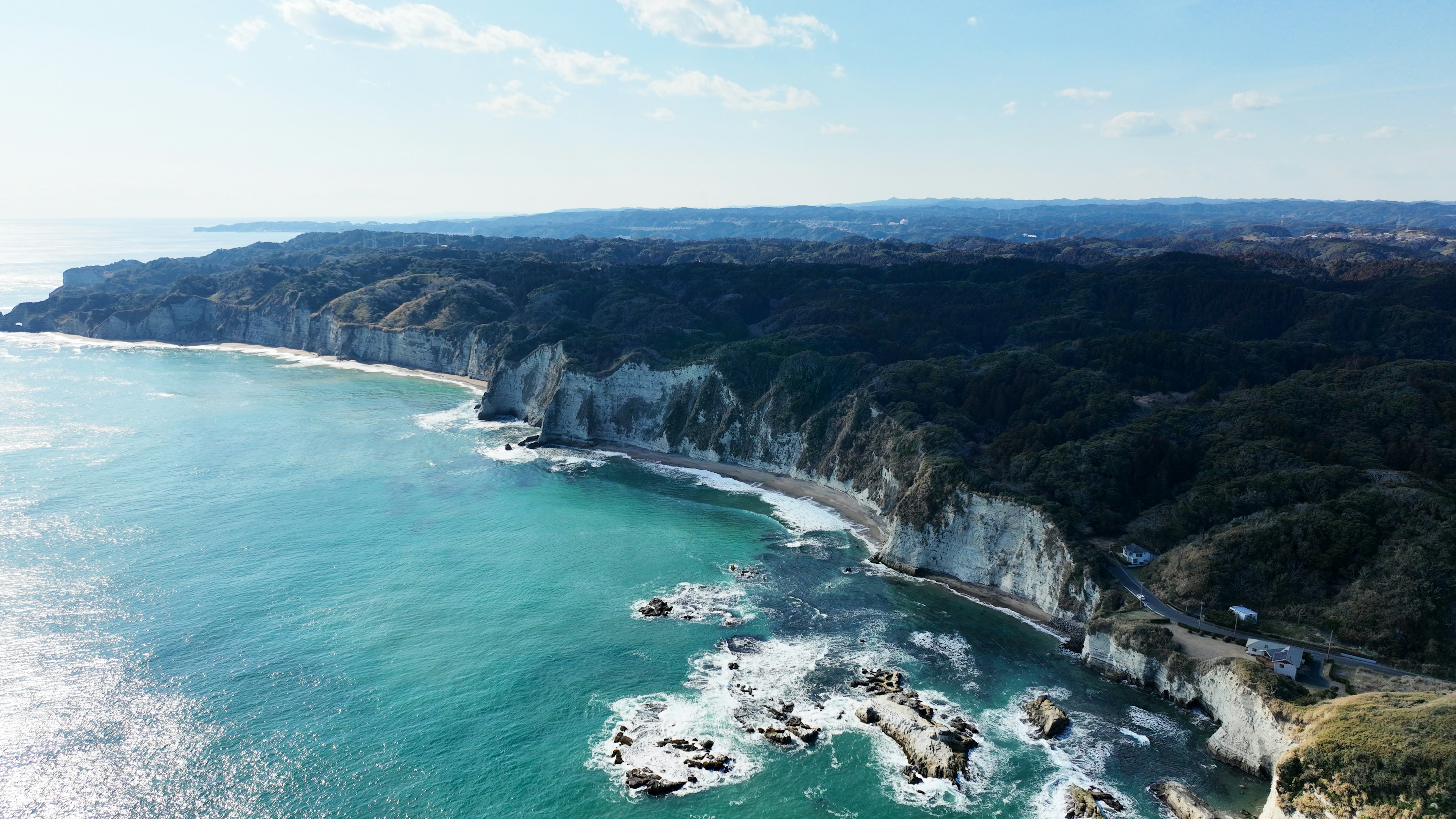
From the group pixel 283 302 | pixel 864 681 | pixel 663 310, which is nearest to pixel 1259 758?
pixel 864 681

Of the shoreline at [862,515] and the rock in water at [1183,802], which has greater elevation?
the shoreline at [862,515]

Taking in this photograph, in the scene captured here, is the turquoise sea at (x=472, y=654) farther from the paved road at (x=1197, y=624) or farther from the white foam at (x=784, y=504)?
the paved road at (x=1197, y=624)

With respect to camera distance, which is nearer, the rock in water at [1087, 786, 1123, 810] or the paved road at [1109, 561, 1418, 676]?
the rock in water at [1087, 786, 1123, 810]

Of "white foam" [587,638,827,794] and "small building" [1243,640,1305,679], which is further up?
"small building" [1243,640,1305,679]

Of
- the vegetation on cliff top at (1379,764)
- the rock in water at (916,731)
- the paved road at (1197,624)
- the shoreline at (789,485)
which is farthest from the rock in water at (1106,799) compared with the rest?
the shoreline at (789,485)

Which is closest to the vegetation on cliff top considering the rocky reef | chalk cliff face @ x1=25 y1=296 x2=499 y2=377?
the rocky reef

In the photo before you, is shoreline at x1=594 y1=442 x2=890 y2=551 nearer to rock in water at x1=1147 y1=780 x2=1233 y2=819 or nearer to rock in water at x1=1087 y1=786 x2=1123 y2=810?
rock in water at x1=1087 y1=786 x2=1123 y2=810

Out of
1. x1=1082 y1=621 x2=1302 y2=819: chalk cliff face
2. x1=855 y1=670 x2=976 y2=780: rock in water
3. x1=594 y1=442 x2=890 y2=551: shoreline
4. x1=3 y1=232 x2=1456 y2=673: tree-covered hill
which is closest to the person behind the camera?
x1=1082 y1=621 x2=1302 y2=819: chalk cliff face
